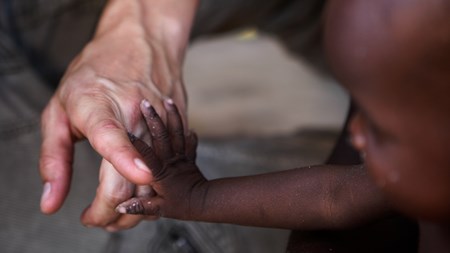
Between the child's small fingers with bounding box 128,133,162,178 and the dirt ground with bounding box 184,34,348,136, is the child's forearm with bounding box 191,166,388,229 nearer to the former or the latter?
the child's small fingers with bounding box 128,133,162,178

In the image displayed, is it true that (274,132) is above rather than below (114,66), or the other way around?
below

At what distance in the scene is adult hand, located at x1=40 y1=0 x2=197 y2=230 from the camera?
0.88m

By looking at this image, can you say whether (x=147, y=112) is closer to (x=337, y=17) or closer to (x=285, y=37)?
(x=337, y=17)

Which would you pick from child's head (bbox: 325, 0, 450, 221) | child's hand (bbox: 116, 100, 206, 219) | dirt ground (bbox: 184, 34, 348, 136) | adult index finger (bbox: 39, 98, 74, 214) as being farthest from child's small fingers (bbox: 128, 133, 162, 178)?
dirt ground (bbox: 184, 34, 348, 136)

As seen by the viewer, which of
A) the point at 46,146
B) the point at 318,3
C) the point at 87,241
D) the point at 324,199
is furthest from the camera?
the point at 318,3

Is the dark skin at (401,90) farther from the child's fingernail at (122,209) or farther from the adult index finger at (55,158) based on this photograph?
the adult index finger at (55,158)

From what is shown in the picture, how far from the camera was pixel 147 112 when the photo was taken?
89 centimetres

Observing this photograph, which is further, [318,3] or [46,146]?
[318,3]

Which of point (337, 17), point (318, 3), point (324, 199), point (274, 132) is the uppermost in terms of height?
point (337, 17)

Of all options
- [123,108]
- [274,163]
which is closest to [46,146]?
[123,108]

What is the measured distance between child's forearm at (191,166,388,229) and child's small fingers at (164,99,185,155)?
52mm

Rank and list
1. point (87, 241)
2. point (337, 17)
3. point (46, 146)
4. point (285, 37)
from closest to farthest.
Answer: point (337, 17)
point (46, 146)
point (87, 241)
point (285, 37)

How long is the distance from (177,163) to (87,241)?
0.36 metres

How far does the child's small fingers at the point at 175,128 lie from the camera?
877mm
